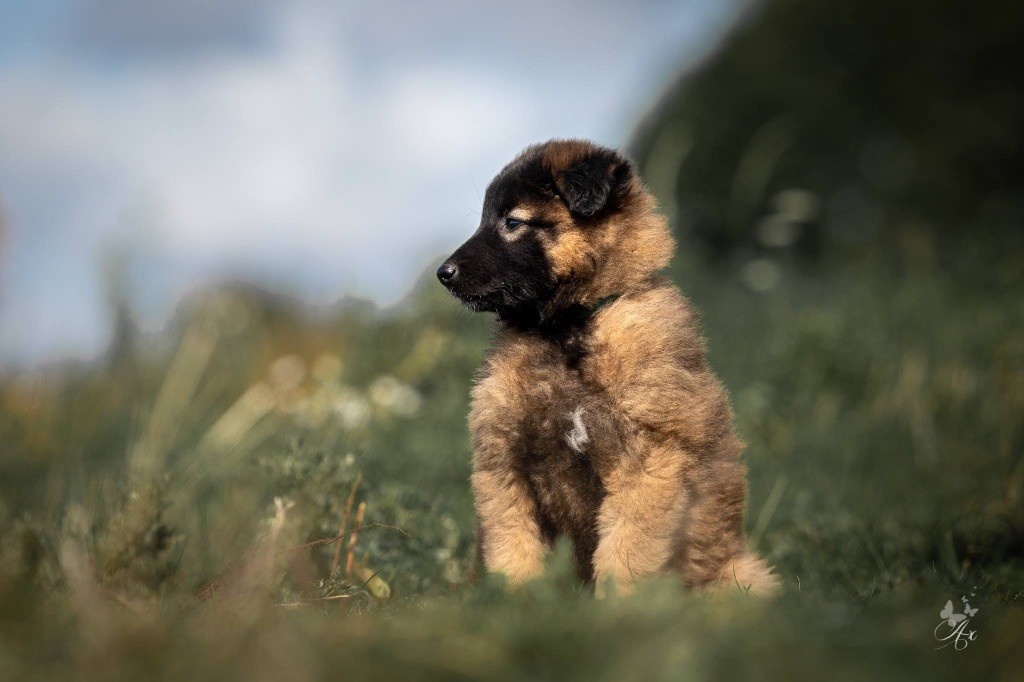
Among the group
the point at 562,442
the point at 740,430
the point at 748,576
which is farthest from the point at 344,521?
the point at 740,430

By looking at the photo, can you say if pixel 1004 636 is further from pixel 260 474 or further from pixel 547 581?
pixel 260 474

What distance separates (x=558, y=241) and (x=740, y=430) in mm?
3803

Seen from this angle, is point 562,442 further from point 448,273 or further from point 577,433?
point 448,273

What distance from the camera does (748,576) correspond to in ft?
12.7

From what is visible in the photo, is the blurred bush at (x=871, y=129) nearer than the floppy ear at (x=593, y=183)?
No

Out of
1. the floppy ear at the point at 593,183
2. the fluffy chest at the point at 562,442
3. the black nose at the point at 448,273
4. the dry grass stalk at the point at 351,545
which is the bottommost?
the dry grass stalk at the point at 351,545

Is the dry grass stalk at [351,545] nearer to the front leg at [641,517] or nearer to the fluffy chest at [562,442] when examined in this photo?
the fluffy chest at [562,442]

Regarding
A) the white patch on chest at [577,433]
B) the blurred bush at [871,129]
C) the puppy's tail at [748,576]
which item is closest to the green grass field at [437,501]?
the puppy's tail at [748,576]

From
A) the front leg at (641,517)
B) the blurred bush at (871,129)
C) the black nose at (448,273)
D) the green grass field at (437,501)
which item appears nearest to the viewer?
the green grass field at (437,501)

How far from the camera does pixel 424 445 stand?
6355 mm

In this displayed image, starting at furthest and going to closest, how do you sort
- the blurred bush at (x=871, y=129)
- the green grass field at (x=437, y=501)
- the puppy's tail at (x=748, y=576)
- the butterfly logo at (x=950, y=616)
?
the blurred bush at (x=871, y=129) < the puppy's tail at (x=748, y=576) < the butterfly logo at (x=950, y=616) < the green grass field at (x=437, y=501)

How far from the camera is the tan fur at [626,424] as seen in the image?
3.55 m

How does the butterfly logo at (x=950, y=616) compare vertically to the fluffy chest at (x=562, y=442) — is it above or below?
below

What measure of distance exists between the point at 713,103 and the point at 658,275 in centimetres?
1040
